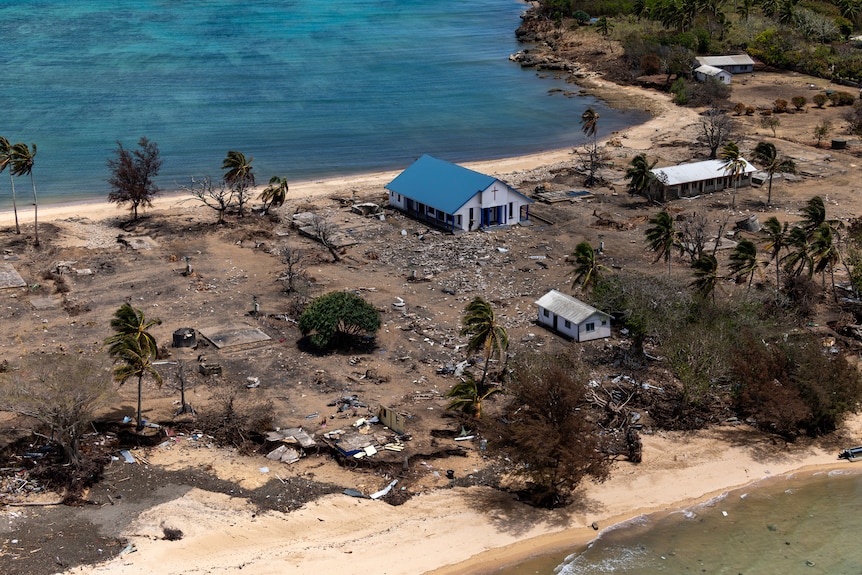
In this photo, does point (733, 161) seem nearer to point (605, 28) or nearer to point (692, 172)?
point (692, 172)

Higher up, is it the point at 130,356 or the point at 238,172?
the point at 238,172

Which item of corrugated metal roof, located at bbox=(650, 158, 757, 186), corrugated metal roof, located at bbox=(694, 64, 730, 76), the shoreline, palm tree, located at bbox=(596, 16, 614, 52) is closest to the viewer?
the shoreline

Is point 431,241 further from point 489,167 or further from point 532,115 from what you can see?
point 532,115

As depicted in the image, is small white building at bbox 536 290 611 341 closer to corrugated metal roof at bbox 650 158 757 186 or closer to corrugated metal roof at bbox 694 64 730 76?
corrugated metal roof at bbox 650 158 757 186

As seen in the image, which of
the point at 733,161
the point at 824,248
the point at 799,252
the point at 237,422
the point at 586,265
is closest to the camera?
the point at 237,422

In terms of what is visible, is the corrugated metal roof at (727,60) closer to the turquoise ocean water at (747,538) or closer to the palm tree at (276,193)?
the palm tree at (276,193)

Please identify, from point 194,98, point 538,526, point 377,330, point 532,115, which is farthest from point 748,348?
point 194,98

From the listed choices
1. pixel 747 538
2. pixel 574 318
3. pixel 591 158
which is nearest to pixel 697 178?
pixel 591 158

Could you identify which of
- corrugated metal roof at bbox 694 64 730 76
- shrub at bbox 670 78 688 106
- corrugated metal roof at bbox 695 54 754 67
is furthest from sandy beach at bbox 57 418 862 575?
corrugated metal roof at bbox 695 54 754 67
